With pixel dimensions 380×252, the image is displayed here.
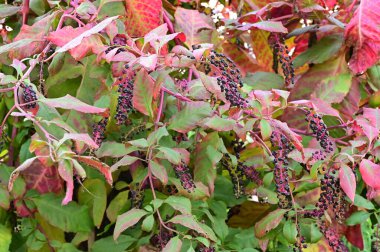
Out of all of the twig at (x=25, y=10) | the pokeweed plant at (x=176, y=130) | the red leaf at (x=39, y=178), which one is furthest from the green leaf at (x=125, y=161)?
the twig at (x=25, y=10)

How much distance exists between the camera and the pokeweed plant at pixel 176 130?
119cm

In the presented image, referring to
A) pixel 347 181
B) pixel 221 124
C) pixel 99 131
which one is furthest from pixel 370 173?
pixel 99 131

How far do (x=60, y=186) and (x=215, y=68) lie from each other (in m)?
0.51

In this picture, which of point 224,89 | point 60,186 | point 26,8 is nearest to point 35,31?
point 26,8

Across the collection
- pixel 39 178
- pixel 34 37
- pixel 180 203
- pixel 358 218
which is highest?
pixel 34 37

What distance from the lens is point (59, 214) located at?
141 cm

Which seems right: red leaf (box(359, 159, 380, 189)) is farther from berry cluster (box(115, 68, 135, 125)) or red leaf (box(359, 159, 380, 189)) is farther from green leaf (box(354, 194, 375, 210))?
berry cluster (box(115, 68, 135, 125))

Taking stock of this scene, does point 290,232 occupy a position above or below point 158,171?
below

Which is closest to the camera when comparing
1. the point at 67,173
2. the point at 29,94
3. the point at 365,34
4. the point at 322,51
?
the point at 67,173

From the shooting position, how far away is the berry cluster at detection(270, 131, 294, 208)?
1.21 meters

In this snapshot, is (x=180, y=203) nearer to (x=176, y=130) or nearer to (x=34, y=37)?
(x=176, y=130)

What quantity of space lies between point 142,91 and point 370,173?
17.9 inches

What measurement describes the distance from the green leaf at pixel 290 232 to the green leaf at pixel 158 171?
271 millimetres

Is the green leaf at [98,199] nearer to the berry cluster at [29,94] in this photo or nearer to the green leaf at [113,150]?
the green leaf at [113,150]
